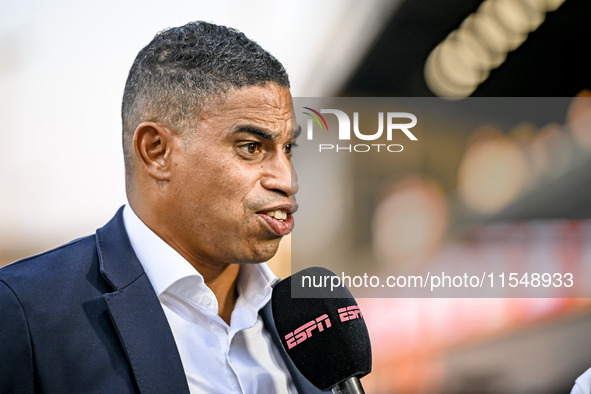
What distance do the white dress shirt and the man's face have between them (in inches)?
3.4

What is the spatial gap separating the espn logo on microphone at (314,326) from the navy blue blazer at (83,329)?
26 centimetres

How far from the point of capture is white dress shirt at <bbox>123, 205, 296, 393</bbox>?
1502 mm

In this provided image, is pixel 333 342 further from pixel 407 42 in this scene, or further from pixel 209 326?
pixel 407 42

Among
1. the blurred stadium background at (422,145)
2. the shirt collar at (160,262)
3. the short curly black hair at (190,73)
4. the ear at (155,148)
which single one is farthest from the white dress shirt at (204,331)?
the blurred stadium background at (422,145)

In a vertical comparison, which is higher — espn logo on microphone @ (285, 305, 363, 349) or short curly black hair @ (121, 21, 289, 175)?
short curly black hair @ (121, 21, 289, 175)

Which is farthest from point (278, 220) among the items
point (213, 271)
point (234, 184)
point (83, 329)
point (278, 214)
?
point (83, 329)

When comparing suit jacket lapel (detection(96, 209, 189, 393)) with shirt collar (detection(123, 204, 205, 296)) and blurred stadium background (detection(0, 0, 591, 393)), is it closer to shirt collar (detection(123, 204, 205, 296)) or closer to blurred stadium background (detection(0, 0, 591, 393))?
shirt collar (detection(123, 204, 205, 296))

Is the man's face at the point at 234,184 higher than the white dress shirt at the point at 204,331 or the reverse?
higher

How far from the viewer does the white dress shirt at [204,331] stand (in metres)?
1.50

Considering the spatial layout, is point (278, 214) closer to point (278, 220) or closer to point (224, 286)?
point (278, 220)

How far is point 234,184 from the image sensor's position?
5.01ft

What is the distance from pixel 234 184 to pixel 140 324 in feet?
1.31

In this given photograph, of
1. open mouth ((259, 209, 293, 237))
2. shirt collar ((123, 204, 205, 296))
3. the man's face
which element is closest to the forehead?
the man's face

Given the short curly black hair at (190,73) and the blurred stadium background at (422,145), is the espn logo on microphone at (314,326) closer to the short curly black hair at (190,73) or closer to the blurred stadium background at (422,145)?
the short curly black hair at (190,73)
